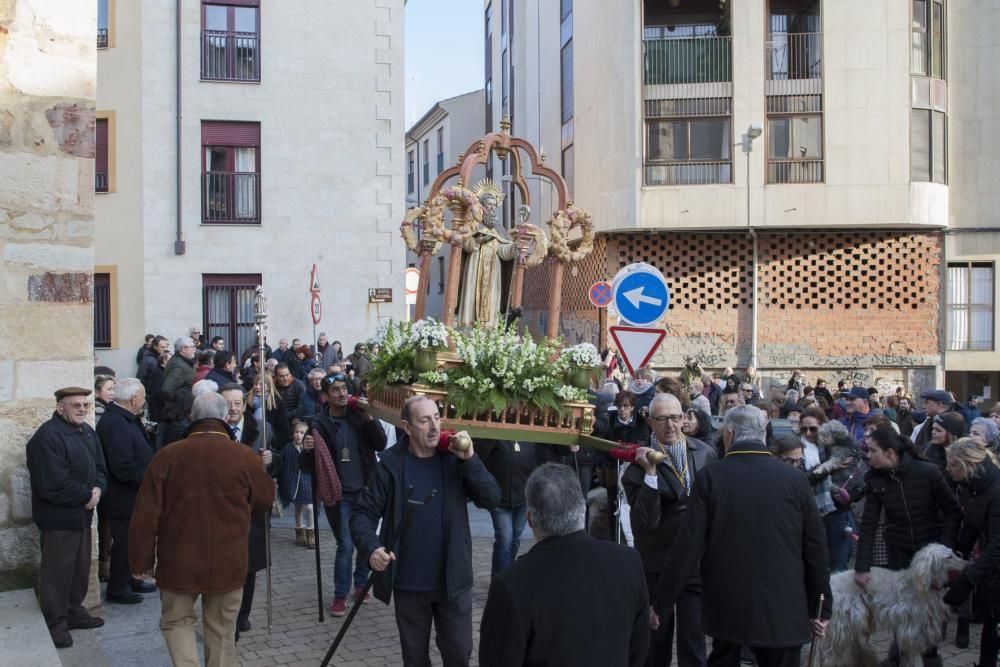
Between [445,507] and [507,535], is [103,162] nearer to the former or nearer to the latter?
[507,535]

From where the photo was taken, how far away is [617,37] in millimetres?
25141

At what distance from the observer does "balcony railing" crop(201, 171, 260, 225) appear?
21.2 m

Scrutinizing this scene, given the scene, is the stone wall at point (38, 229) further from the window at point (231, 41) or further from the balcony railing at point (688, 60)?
the balcony railing at point (688, 60)

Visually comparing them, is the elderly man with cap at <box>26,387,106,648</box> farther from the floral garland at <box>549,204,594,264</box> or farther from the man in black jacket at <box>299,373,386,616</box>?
the floral garland at <box>549,204,594,264</box>

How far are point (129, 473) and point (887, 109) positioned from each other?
20743 mm

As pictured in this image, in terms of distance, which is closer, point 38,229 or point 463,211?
point 38,229

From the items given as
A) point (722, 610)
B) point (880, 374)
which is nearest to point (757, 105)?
point (880, 374)

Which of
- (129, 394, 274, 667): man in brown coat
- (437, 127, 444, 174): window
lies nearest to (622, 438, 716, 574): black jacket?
(129, 394, 274, 667): man in brown coat

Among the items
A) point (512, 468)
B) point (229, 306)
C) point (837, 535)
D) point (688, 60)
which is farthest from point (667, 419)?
point (688, 60)

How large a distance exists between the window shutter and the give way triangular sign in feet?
46.9

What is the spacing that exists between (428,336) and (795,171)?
62.4ft

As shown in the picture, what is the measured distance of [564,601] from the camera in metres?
3.62

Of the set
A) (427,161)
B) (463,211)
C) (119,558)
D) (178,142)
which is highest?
(427,161)

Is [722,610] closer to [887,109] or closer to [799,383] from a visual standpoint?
[799,383]
